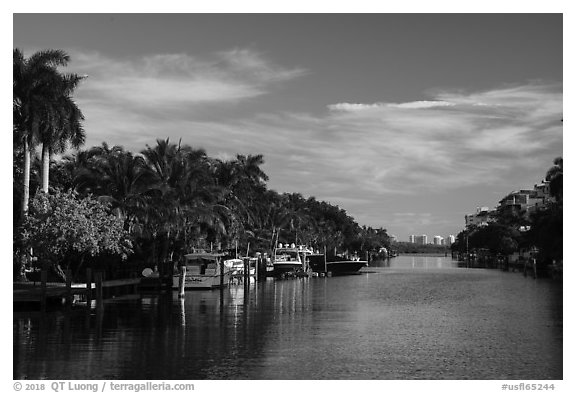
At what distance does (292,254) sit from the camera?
107625mm

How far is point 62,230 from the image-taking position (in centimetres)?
4778

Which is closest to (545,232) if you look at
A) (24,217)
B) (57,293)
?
(24,217)

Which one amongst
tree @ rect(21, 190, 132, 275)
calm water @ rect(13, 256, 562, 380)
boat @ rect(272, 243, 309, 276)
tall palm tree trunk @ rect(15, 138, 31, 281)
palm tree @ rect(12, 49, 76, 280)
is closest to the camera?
calm water @ rect(13, 256, 562, 380)

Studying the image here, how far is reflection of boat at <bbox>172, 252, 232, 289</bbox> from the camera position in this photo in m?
64.6

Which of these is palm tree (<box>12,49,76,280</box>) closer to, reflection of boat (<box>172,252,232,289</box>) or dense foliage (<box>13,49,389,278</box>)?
dense foliage (<box>13,49,389,278</box>)

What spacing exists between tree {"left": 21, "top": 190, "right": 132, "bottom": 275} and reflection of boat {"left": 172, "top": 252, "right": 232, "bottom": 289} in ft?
45.7

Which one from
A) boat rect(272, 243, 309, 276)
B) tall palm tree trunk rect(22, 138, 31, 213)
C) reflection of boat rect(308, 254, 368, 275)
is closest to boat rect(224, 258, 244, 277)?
boat rect(272, 243, 309, 276)

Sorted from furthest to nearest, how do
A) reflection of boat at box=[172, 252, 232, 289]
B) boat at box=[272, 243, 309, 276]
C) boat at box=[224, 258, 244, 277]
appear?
boat at box=[272, 243, 309, 276] < boat at box=[224, 258, 244, 277] < reflection of boat at box=[172, 252, 232, 289]

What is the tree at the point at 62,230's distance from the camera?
48094mm

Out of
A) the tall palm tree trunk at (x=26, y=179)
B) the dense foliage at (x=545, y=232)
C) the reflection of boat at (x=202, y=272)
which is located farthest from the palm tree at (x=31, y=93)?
the dense foliage at (x=545, y=232)

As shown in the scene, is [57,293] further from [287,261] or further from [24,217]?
[287,261]

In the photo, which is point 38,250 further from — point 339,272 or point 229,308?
point 339,272

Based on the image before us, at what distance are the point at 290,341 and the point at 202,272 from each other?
3530 cm

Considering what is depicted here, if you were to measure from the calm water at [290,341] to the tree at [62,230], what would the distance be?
4.17 m
